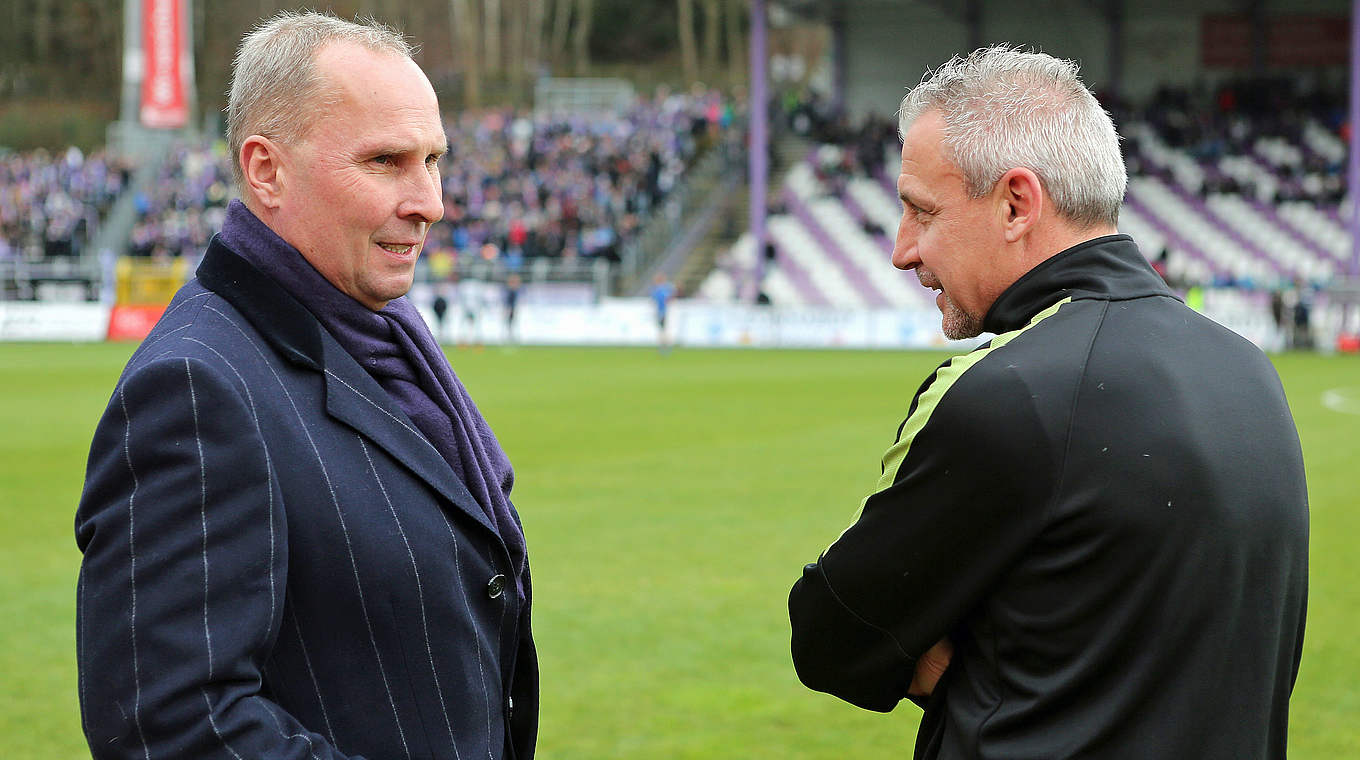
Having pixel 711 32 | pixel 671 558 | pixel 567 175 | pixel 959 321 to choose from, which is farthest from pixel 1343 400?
pixel 711 32

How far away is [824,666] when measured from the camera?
227 centimetres

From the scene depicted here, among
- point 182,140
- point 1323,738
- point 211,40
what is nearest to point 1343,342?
point 1323,738

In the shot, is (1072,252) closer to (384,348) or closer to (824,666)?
(824,666)

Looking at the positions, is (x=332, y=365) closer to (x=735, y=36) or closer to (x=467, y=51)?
(x=467, y=51)

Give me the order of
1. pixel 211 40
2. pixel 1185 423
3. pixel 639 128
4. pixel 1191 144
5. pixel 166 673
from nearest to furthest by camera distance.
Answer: pixel 166 673 < pixel 1185 423 < pixel 1191 144 < pixel 639 128 < pixel 211 40

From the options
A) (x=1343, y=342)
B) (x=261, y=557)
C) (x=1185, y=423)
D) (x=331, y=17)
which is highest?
(x=331, y=17)

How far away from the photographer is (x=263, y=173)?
86.9 inches

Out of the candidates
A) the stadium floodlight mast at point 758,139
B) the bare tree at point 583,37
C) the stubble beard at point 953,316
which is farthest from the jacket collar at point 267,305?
the bare tree at point 583,37

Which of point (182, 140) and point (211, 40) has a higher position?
point (211, 40)

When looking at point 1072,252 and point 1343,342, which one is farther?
point 1343,342

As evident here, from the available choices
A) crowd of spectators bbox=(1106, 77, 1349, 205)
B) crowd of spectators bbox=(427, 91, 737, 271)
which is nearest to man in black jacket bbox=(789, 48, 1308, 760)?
crowd of spectators bbox=(427, 91, 737, 271)

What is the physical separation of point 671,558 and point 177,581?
23.2 feet

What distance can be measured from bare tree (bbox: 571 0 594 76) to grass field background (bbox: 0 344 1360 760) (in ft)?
191

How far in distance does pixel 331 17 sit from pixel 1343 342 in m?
31.5
